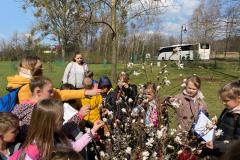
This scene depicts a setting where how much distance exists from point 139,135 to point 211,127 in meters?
0.58

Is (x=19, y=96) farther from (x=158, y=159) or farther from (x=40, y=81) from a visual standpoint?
(x=158, y=159)

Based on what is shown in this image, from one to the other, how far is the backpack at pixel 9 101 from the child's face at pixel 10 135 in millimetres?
608

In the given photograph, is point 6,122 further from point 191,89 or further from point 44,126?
point 191,89

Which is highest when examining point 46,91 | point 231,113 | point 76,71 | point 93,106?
point 46,91

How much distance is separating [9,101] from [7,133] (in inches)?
29.0

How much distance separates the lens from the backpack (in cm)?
409

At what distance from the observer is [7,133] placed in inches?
135

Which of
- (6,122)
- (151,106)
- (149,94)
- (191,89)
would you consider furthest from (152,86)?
(191,89)

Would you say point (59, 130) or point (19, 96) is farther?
point (19, 96)

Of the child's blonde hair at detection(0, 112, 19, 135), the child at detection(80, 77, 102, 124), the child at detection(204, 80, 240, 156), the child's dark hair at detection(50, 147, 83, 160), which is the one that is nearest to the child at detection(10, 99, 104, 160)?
the child's blonde hair at detection(0, 112, 19, 135)

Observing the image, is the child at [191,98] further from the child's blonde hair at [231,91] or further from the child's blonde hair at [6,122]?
the child's blonde hair at [6,122]

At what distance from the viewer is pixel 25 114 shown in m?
3.83

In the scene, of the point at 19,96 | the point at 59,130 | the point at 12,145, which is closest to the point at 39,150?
the point at 59,130

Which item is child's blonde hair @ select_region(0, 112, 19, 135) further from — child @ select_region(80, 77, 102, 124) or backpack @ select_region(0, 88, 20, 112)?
child @ select_region(80, 77, 102, 124)
